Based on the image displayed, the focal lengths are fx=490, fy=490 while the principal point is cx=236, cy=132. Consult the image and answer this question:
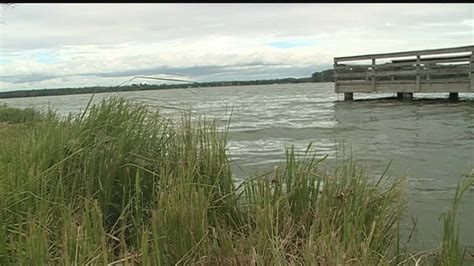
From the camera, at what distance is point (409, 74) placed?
74.3 feet

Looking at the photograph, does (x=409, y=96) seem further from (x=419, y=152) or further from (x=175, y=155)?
(x=175, y=155)

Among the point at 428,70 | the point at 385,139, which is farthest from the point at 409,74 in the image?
the point at 385,139

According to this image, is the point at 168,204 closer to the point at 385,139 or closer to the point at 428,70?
the point at 385,139

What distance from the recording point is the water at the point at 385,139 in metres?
5.91

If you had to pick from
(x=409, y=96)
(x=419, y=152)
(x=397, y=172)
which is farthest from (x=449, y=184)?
(x=409, y=96)

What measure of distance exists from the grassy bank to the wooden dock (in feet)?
56.1

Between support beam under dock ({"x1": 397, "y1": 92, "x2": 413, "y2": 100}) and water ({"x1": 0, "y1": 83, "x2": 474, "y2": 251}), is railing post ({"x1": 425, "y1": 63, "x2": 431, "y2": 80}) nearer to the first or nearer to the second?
water ({"x1": 0, "y1": 83, "x2": 474, "y2": 251})

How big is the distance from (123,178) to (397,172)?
18.1 feet

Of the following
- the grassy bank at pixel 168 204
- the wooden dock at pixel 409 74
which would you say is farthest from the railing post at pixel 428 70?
the grassy bank at pixel 168 204

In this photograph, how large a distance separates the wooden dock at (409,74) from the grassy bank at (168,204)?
17.1m

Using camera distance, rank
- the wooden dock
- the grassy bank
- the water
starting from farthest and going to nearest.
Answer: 1. the wooden dock
2. the water
3. the grassy bank

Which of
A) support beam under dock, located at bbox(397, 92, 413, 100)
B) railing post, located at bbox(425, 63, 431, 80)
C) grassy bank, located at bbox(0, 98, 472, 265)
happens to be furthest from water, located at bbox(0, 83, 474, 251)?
support beam under dock, located at bbox(397, 92, 413, 100)

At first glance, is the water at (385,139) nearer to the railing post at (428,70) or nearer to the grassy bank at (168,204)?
the grassy bank at (168,204)

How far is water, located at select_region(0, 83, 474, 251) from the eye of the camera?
5910 mm
